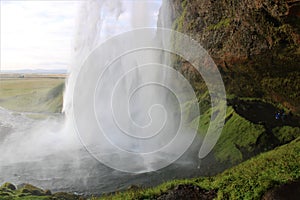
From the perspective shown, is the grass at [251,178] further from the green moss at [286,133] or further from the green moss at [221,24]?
the green moss at [221,24]

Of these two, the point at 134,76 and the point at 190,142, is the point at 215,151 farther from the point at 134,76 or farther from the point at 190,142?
the point at 134,76

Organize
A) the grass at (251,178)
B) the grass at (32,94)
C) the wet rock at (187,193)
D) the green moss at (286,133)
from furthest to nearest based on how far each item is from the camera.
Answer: the grass at (32,94) < the green moss at (286,133) < the wet rock at (187,193) < the grass at (251,178)

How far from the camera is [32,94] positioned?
1248 centimetres

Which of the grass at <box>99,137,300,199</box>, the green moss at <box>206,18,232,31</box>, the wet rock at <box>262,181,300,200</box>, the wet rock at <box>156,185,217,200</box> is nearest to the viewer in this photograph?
the wet rock at <box>262,181,300,200</box>

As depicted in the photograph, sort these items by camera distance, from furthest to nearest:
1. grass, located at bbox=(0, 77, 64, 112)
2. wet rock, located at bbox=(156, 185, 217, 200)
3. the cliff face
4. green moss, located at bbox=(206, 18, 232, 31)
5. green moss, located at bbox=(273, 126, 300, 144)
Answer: grass, located at bbox=(0, 77, 64, 112) → green moss, located at bbox=(206, 18, 232, 31) → green moss, located at bbox=(273, 126, 300, 144) → the cliff face → wet rock, located at bbox=(156, 185, 217, 200)

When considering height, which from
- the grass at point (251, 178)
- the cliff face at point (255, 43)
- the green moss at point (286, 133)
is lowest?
the grass at point (251, 178)

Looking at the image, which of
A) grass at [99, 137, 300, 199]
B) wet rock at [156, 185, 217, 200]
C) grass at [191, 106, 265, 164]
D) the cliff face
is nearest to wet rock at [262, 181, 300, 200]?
grass at [99, 137, 300, 199]

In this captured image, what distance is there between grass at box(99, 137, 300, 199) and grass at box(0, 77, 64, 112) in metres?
5.21

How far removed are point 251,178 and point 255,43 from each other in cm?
294

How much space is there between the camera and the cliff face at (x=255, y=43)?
7.82 m

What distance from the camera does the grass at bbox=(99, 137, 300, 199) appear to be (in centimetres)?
671

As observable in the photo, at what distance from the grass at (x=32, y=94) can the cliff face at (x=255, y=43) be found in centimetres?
457

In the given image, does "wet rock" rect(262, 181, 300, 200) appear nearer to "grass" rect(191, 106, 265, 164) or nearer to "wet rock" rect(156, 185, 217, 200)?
"wet rock" rect(156, 185, 217, 200)

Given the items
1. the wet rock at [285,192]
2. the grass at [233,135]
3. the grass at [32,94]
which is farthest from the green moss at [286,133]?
the grass at [32,94]
